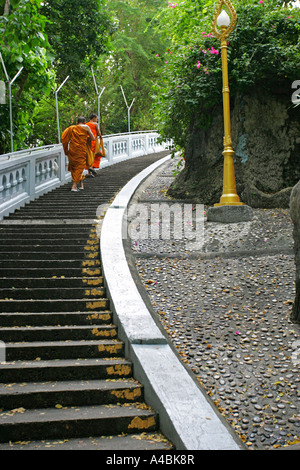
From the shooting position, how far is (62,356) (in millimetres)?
4617

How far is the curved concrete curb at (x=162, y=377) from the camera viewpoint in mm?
3158

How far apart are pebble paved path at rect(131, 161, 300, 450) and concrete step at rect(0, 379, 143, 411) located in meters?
0.64

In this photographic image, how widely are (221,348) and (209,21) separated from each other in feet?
29.9

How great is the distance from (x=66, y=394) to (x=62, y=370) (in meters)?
0.38

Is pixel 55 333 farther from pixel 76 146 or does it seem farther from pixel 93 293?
pixel 76 146

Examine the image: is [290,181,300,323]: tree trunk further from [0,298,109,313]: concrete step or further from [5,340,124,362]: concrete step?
[0,298,109,313]: concrete step

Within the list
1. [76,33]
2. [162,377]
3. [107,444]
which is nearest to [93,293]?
[162,377]

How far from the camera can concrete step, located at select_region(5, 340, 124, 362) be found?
4.58 m

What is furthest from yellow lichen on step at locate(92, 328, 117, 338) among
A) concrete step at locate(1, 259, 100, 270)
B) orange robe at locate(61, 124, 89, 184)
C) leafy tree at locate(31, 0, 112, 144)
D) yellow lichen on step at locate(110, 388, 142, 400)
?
leafy tree at locate(31, 0, 112, 144)

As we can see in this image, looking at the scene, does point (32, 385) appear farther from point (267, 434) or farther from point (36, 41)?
point (36, 41)

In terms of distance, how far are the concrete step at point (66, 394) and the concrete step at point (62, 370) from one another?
4.0 inches

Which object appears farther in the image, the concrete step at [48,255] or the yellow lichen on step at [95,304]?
the concrete step at [48,255]

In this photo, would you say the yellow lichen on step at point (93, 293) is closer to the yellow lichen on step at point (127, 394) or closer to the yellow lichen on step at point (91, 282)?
the yellow lichen on step at point (91, 282)

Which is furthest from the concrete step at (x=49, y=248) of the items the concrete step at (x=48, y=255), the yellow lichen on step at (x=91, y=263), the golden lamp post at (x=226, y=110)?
the golden lamp post at (x=226, y=110)
